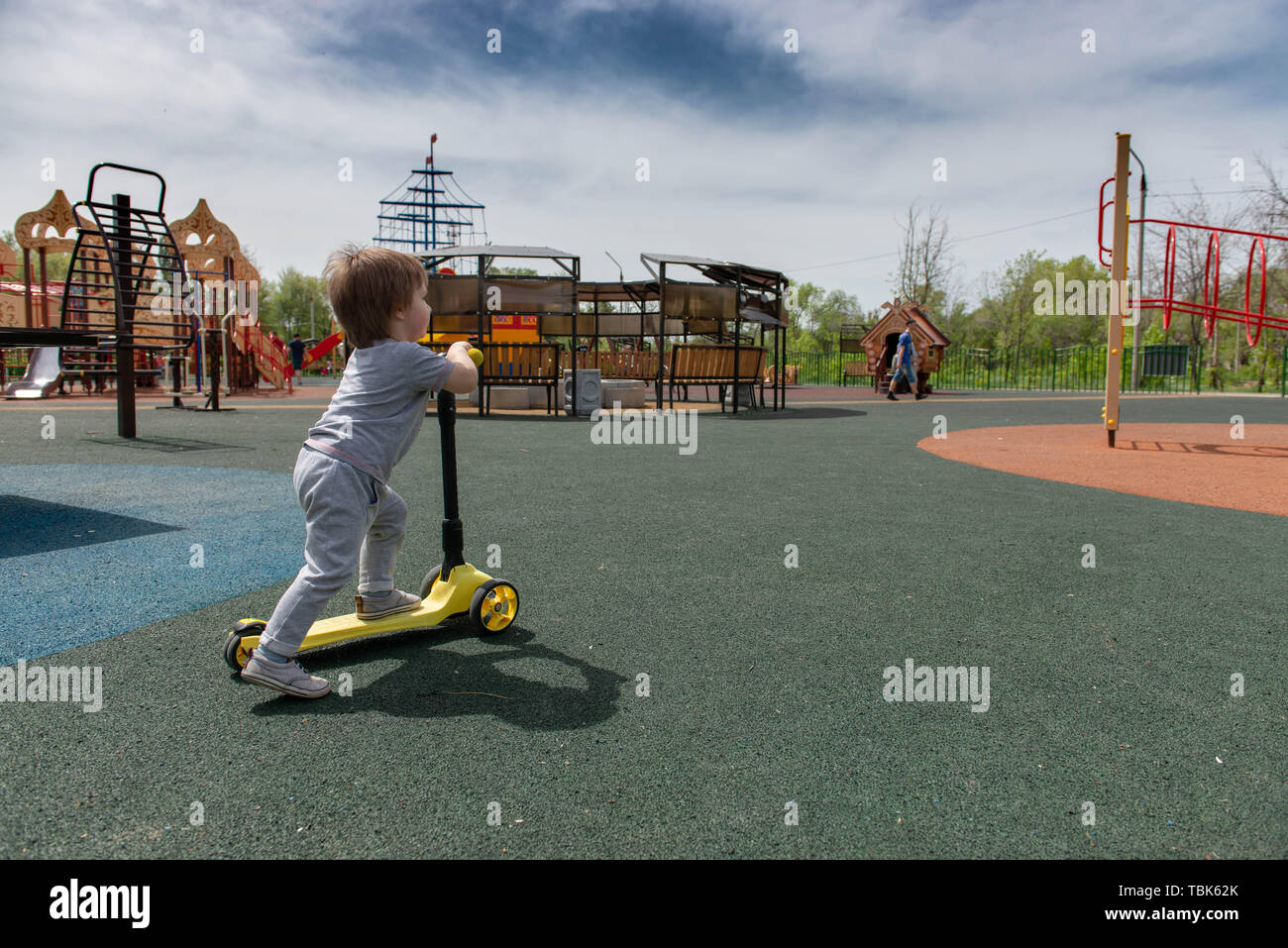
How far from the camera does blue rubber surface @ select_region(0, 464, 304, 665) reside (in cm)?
353

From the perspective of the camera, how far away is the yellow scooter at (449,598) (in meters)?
3.21

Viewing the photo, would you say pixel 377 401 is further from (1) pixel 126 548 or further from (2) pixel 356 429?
(1) pixel 126 548

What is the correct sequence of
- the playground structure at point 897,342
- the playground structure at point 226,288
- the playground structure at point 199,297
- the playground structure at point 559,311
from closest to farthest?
1. the playground structure at point 559,311
2. the playground structure at point 199,297
3. the playground structure at point 226,288
4. the playground structure at point 897,342

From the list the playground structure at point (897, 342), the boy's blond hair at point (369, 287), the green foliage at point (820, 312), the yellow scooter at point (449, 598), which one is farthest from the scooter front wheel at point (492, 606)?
the green foliage at point (820, 312)

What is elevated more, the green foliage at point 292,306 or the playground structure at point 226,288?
the green foliage at point 292,306

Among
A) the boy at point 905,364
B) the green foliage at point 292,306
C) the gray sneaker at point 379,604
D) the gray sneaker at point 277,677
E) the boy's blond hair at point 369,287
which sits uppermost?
the green foliage at point 292,306

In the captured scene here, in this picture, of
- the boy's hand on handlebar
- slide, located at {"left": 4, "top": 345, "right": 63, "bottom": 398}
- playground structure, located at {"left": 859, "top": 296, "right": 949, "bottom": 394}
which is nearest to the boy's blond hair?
the boy's hand on handlebar

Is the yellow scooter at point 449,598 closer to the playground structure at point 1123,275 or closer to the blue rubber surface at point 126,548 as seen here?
the blue rubber surface at point 126,548

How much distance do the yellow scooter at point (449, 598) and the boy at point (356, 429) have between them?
10.6 inches

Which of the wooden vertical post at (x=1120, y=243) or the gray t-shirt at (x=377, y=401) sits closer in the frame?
the gray t-shirt at (x=377, y=401)

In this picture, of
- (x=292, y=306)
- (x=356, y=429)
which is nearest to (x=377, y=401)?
(x=356, y=429)

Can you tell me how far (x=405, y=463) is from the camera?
28.7 ft
